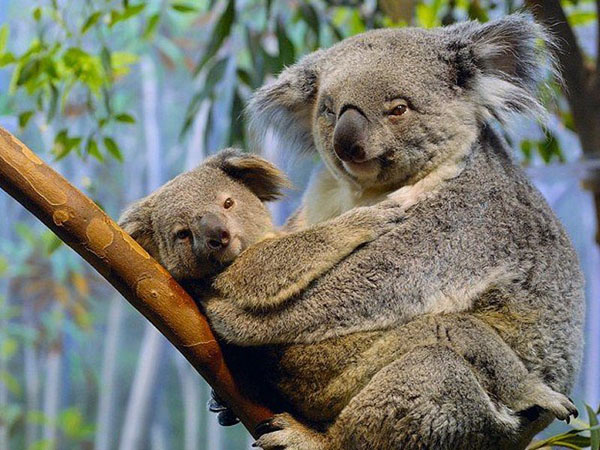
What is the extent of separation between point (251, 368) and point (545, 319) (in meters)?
0.83

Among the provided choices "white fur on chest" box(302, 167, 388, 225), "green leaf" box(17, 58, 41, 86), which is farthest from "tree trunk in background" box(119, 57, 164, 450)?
"white fur on chest" box(302, 167, 388, 225)

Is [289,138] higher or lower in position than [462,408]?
higher

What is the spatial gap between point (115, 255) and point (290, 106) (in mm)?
925

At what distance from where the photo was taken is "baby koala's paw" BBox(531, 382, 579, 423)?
1974 mm

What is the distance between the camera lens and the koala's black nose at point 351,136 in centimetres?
210

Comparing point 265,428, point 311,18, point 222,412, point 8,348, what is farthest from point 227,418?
point 8,348

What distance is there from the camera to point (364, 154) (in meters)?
2.12

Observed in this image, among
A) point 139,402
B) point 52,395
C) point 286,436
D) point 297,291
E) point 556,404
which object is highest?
point 297,291

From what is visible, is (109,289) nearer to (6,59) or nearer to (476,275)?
(6,59)

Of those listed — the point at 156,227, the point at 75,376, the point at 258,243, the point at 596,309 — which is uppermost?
the point at 156,227

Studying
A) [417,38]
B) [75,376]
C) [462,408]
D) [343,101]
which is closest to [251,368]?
[462,408]

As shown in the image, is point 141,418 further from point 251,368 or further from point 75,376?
point 251,368

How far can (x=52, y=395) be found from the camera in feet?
18.1

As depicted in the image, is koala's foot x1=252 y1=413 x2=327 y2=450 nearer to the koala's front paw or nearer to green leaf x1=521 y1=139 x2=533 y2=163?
the koala's front paw
